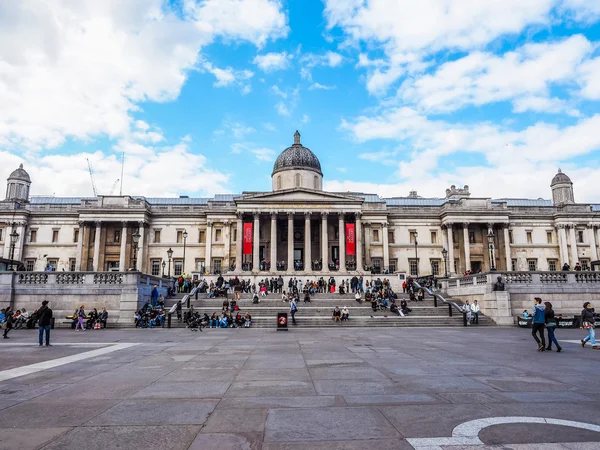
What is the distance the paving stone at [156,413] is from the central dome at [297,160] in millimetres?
55951

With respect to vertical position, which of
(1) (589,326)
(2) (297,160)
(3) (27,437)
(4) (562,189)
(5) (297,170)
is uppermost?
(2) (297,160)

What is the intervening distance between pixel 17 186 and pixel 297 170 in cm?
4103

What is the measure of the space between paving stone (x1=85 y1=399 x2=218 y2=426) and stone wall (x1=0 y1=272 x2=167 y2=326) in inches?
926

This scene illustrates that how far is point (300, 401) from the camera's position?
22.3 ft

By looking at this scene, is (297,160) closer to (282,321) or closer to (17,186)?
(17,186)

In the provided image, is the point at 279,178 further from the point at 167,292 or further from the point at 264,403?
the point at 264,403

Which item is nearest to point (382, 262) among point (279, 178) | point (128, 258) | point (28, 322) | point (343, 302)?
point (279, 178)

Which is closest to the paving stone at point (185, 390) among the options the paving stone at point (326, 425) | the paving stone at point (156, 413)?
the paving stone at point (156, 413)

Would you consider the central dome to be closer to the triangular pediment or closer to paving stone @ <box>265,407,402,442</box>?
the triangular pediment

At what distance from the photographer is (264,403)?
670cm

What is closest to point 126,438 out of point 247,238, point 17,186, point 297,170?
point 247,238

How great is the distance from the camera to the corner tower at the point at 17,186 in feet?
205

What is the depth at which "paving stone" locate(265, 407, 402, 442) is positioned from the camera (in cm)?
504

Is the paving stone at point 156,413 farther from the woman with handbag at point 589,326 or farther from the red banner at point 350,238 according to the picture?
the red banner at point 350,238
